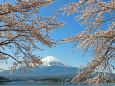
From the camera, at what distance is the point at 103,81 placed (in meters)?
5.42

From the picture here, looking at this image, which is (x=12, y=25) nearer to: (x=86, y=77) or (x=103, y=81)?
(x=86, y=77)

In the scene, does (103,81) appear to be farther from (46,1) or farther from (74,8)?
(46,1)

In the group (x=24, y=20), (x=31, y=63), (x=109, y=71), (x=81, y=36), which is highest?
(x=24, y=20)

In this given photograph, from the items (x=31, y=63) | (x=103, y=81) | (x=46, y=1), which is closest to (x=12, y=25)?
(x=46, y=1)

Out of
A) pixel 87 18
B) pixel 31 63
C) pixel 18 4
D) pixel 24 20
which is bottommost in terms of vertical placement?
pixel 31 63

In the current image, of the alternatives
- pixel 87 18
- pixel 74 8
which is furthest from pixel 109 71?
pixel 74 8

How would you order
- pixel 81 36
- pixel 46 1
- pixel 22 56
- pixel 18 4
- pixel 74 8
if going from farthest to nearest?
pixel 22 56 → pixel 46 1 → pixel 18 4 → pixel 74 8 → pixel 81 36

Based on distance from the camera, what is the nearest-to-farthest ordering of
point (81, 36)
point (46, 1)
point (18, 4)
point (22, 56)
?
1. point (81, 36)
2. point (18, 4)
3. point (46, 1)
4. point (22, 56)

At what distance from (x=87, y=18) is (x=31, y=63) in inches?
158

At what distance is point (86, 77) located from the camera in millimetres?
5570

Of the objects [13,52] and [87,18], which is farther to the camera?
[13,52]

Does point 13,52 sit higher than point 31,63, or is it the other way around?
point 13,52

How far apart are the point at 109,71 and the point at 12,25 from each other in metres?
4.60

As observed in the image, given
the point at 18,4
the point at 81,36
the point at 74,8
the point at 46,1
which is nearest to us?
the point at 81,36
